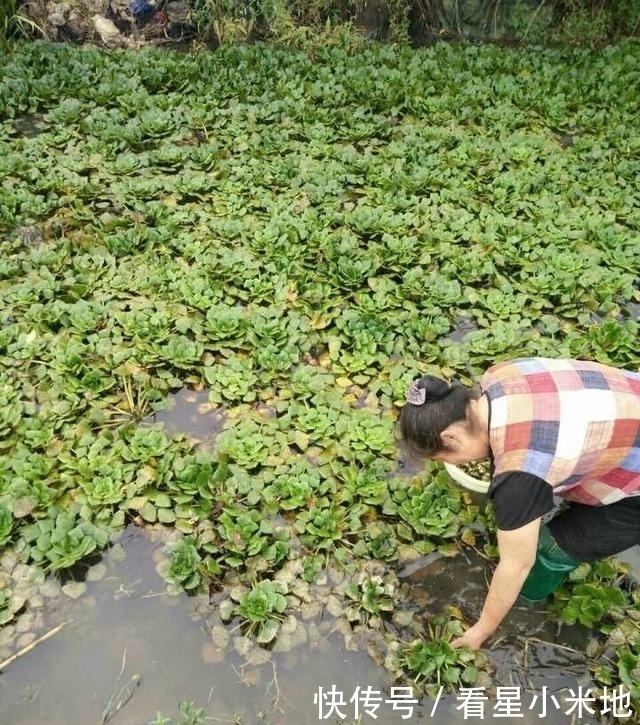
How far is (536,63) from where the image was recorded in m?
8.30

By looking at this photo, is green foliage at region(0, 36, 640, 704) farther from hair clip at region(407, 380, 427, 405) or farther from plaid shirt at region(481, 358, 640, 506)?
hair clip at region(407, 380, 427, 405)

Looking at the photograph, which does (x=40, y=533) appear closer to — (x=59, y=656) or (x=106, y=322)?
(x=59, y=656)

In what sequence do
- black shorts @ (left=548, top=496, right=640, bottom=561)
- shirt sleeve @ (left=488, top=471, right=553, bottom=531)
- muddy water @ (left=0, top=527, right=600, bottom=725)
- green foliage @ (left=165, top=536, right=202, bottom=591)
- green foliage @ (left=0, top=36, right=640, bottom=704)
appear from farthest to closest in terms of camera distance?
green foliage @ (left=0, top=36, right=640, bottom=704)
green foliage @ (left=165, top=536, right=202, bottom=591)
muddy water @ (left=0, top=527, right=600, bottom=725)
black shorts @ (left=548, top=496, right=640, bottom=561)
shirt sleeve @ (left=488, top=471, right=553, bottom=531)

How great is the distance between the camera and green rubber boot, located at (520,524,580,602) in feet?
9.46

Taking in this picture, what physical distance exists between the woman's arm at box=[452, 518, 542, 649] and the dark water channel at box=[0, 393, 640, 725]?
55 cm

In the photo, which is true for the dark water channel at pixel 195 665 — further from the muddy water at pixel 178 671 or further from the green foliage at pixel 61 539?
the green foliage at pixel 61 539

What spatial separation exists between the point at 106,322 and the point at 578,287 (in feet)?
11.7

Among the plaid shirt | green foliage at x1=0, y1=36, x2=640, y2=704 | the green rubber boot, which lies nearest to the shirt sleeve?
the plaid shirt

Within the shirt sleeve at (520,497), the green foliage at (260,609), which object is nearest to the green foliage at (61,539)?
the green foliage at (260,609)

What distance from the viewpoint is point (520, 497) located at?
7.22 feet

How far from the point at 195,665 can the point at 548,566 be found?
1.69 metres

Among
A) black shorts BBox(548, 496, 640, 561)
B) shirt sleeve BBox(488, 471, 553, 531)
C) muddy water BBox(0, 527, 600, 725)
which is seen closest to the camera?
shirt sleeve BBox(488, 471, 553, 531)

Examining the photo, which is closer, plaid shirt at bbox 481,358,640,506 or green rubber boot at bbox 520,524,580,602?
plaid shirt at bbox 481,358,640,506

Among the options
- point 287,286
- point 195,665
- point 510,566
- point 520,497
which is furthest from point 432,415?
point 287,286
